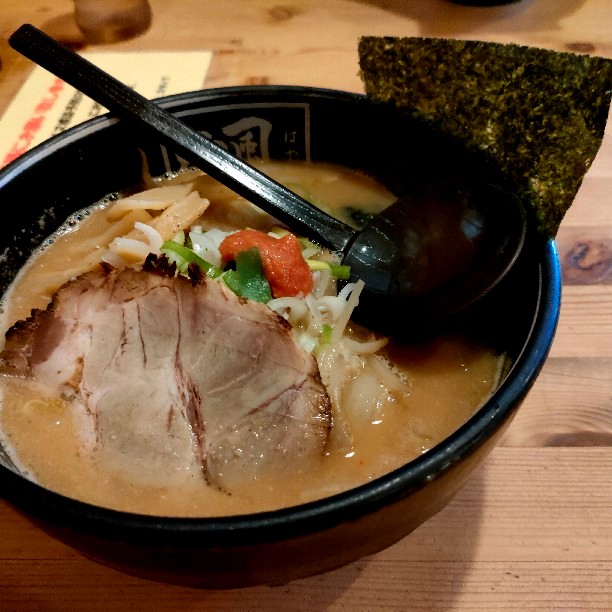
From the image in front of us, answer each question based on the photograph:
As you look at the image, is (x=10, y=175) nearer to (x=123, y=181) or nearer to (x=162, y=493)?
(x=123, y=181)

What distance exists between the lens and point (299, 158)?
145cm

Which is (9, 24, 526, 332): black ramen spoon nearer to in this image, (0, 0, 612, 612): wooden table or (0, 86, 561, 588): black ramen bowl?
(0, 86, 561, 588): black ramen bowl

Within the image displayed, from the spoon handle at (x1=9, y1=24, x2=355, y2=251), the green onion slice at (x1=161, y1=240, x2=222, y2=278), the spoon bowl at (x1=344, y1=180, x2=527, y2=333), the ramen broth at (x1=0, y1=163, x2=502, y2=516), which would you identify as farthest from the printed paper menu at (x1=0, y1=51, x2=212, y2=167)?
the spoon bowl at (x1=344, y1=180, x2=527, y2=333)

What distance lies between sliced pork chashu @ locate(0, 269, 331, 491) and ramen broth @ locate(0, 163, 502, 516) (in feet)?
0.07

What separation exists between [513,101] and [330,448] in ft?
2.12

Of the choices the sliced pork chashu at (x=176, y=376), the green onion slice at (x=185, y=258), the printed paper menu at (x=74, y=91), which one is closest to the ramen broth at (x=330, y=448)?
the sliced pork chashu at (x=176, y=376)

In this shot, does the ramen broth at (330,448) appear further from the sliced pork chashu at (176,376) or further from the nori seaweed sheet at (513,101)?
the nori seaweed sheet at (513,101)

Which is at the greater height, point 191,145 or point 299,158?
point 191,145

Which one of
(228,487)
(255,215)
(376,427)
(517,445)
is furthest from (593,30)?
(228,487)

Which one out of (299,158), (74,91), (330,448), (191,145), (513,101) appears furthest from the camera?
(74,91)

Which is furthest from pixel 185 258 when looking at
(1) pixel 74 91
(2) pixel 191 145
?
(1) pixel 74 91

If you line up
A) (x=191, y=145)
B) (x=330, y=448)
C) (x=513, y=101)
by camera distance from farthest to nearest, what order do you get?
(x=191, y=145), (x=513, y=101), (x=330, y=448)

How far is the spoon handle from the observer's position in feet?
3.90

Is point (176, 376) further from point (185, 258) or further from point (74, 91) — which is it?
point (74, 91)
